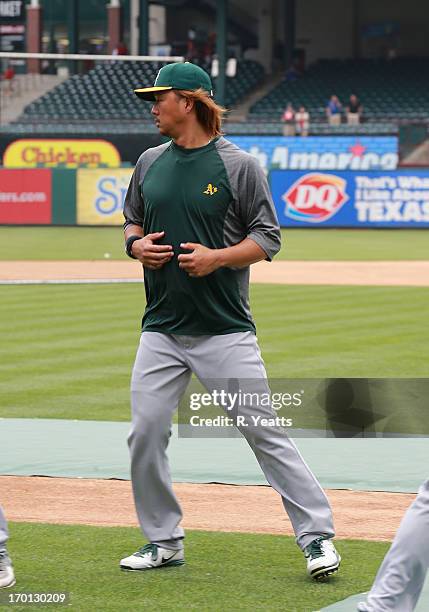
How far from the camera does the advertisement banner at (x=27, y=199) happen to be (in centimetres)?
3675

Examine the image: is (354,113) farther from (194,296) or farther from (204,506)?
(194,296)

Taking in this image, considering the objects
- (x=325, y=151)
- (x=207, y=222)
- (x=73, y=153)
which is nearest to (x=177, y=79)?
(x=207, y=222)

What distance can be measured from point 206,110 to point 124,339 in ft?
29.3

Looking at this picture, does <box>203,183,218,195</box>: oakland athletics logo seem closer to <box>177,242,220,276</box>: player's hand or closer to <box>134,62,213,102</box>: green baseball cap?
<box>177,242,220,276</box>: player's hand

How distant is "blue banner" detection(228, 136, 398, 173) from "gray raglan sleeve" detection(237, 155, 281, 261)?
117 ft

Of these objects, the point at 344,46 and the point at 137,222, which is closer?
the point at 137,222

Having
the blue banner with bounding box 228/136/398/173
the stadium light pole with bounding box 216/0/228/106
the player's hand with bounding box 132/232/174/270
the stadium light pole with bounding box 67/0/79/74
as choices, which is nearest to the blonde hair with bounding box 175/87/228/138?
the player's hand with bounding box 132/232/174/270

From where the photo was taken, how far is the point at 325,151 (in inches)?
1657

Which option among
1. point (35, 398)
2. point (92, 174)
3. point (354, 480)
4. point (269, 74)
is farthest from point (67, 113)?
point (354, 480)

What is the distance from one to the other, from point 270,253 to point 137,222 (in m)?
0.64

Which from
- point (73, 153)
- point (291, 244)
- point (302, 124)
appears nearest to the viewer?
point (291, 244)

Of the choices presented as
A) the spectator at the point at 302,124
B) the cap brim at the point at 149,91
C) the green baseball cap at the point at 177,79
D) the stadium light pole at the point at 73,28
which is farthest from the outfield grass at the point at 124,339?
the stadium light pole at the point at 73,28

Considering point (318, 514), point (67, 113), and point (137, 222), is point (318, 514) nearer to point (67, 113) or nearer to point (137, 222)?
point (137, 222)

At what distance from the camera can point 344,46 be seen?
187ft
